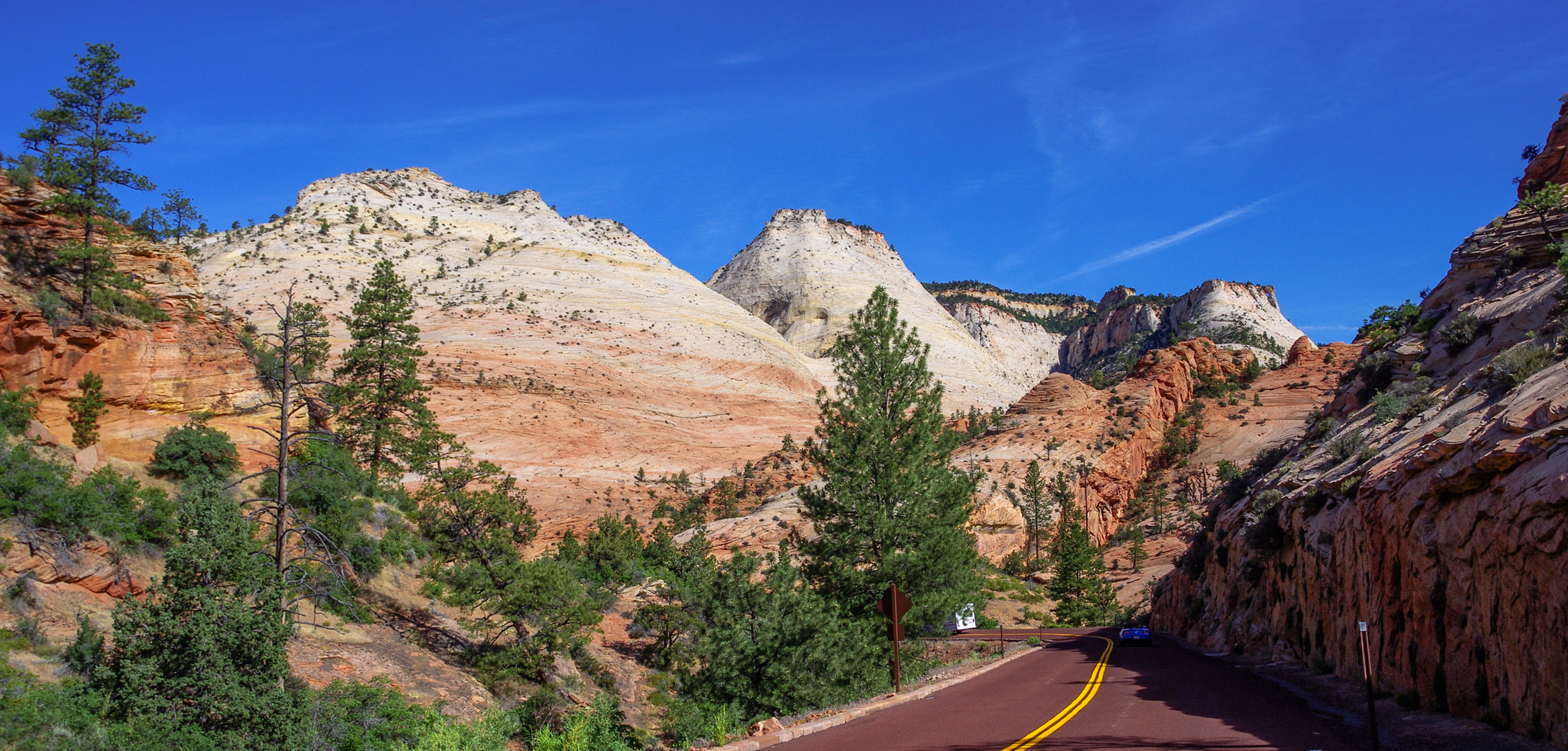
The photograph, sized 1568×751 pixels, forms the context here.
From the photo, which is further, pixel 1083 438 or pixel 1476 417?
pixel 1083 438

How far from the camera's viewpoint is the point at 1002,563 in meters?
49.3

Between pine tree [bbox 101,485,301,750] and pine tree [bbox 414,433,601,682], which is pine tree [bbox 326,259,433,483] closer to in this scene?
pine tree [bbox 414,433,601,682]

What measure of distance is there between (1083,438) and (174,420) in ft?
173

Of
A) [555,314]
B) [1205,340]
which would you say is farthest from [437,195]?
[1205,340]

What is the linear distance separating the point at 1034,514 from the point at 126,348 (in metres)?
44.6

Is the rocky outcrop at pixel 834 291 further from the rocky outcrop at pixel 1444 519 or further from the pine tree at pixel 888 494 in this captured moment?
the pine tree at pixel 888 494

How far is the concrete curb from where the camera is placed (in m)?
9.74

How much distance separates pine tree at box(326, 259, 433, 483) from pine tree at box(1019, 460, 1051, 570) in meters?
33.9

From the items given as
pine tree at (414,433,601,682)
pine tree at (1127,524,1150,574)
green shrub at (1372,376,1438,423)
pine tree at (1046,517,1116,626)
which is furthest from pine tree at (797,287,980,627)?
pine tree at (1127,524,1150,574)

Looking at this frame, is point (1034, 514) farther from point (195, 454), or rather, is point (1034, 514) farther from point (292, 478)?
point (195, 454)

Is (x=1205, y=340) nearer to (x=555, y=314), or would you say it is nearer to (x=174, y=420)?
(x=555, y=314)

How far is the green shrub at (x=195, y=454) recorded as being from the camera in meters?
19.9

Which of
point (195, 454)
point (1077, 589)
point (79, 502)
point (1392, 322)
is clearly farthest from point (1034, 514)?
point (79, 502)

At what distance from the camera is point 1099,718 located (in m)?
11.8
